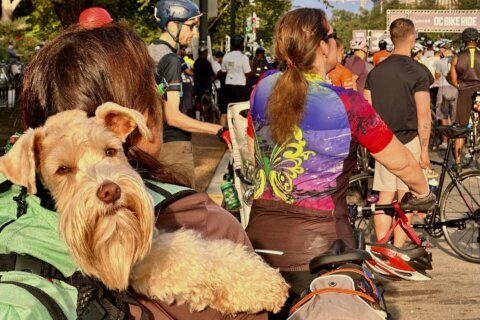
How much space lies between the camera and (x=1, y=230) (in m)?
1.82

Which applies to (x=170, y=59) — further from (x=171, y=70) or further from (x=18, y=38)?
(x=18, y=38)

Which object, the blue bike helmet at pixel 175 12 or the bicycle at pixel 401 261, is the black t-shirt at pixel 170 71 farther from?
the bicycle at pixel 401 261

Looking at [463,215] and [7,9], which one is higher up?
[7,9]

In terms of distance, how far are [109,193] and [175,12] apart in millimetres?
5154

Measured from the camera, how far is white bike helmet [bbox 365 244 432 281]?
4758 mm

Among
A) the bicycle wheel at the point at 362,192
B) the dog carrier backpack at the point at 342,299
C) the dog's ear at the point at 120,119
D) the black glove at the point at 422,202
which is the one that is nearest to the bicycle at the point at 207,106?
the bicycle wheel at the point at 362,192

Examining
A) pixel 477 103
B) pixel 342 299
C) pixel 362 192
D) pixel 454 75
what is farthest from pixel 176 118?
pixel 454 75

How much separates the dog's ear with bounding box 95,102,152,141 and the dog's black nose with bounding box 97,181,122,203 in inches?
11.4

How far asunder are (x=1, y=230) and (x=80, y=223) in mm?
243

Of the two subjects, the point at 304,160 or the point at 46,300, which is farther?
the point at 304,160

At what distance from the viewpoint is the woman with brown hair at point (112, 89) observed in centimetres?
215

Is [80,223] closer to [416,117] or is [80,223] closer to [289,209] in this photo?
[289,209]

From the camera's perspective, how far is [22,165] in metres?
1.84

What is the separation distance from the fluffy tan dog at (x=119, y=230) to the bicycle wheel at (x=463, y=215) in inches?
261
